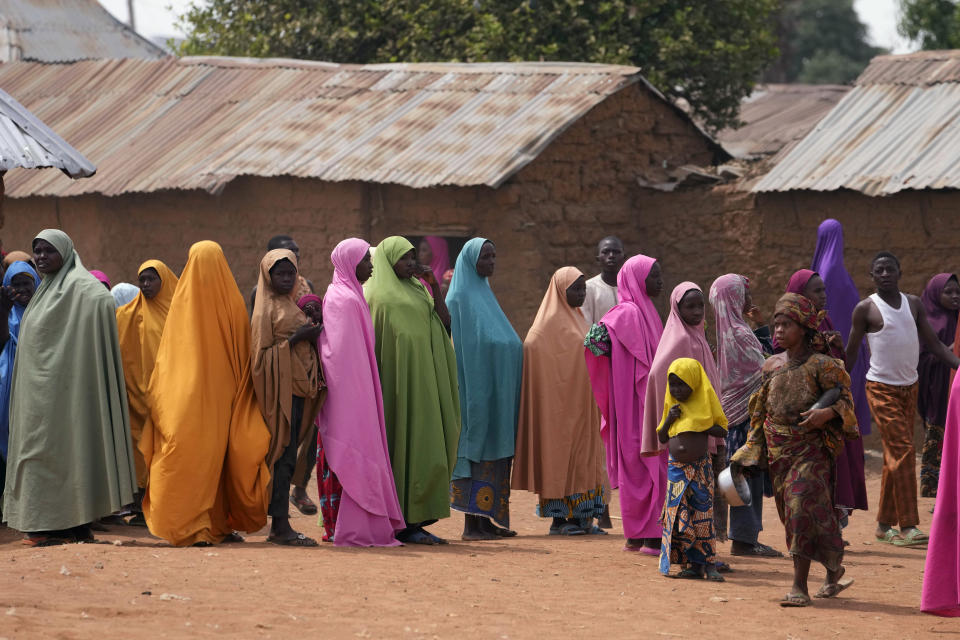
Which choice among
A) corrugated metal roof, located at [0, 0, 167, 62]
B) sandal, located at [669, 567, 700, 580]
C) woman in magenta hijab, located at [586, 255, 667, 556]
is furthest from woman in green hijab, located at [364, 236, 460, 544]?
corrugated metal roof, located at [0, 0, 167, 62]

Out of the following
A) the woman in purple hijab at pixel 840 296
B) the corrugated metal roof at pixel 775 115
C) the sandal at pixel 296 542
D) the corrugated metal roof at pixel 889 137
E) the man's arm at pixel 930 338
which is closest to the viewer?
the sandal at pixel 296 542

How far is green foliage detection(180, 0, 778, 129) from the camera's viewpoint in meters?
18.0

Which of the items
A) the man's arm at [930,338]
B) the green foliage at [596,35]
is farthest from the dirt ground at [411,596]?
the green foliage at [596,35]

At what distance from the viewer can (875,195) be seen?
38.6 ft

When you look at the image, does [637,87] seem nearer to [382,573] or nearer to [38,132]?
[38,132]

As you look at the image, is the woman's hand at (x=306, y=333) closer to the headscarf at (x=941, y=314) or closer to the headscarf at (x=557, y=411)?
the headscarf at (x=557, y=411)

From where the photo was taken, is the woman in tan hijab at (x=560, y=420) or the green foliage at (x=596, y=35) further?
the green foliage at (x=596, y=35)

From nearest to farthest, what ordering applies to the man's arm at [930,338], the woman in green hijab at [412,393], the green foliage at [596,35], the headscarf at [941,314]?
the woman in green hijab at [412,393]
the man's arm at [930,338]
the headscarf at [941,314]
the green foliage at [596,35]

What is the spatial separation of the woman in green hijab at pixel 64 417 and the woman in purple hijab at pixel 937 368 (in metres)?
5.76

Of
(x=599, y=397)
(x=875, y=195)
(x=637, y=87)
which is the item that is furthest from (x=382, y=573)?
(x=637, y=87)

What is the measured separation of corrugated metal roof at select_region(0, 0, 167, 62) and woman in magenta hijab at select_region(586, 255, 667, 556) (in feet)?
43.4

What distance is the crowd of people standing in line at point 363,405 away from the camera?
748 cm

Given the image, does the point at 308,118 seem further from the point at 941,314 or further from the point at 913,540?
the point at 913,540

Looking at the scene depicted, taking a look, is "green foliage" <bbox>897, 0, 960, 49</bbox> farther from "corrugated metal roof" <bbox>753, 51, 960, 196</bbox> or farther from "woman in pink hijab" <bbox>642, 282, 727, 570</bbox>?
"woman in pink hijab" <bbox>642, 282, 727, 570</bbox>
